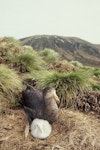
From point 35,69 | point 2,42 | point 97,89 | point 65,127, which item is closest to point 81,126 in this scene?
point 65,127

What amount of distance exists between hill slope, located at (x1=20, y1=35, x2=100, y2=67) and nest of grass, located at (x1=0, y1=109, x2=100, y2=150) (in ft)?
176

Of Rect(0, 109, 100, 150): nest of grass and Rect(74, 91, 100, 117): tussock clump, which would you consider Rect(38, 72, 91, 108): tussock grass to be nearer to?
Rect(74, 91, 100, 117): tussock clump

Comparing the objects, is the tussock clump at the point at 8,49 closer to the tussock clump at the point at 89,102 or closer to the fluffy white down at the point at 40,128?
the tussock clump at the point at 89,102

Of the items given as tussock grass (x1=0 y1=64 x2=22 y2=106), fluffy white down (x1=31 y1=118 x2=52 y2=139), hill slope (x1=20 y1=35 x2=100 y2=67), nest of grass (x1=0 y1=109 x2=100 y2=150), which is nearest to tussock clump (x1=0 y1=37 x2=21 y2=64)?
tussock grass (x1=0 y1=64 x2=22 y2=106)

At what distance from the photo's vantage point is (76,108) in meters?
6.13

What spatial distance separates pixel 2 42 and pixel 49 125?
5.94m

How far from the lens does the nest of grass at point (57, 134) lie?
471 centimetres

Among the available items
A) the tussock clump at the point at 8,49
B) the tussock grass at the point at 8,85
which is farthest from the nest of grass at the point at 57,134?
the tussock clump at the point at 8,49

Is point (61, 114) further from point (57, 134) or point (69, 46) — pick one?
point (69, 46)

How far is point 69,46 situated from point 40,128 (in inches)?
2570

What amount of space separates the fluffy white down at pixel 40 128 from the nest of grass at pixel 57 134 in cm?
7

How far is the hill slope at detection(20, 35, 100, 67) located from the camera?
62653 millimetres

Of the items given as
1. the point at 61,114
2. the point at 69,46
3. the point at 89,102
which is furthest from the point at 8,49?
the point at 69,46

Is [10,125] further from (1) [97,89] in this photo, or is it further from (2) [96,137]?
(1) [97,89]
